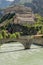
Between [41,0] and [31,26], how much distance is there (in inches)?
3767

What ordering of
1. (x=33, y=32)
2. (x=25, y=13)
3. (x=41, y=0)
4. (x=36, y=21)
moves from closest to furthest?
(x=33, y=32), (x=36, y=21), (x=25, y=13), (x=41, y=0)

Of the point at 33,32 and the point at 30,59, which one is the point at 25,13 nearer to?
the point at 33,32

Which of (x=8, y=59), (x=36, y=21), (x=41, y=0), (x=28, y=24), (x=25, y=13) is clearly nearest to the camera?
(x=8, y=59)

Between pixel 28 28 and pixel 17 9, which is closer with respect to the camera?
pixel 28 28

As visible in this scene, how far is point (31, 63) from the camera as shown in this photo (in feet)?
118

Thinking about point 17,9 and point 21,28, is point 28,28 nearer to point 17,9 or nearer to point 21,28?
point 21,28

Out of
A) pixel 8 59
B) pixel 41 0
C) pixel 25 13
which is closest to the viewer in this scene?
pixel 8 59

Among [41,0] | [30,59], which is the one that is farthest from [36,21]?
[41,0]

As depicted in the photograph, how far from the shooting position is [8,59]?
3941cm

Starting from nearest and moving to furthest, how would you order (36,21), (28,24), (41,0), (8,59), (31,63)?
(31,63) → (8,59) → (28,24) → (36,21) → (41,0)

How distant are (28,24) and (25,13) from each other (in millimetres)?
17131

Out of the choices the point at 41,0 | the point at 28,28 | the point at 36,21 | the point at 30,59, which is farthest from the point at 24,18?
the point at 41,0

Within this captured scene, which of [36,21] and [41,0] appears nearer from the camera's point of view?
[36,21]

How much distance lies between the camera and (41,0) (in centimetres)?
18350
